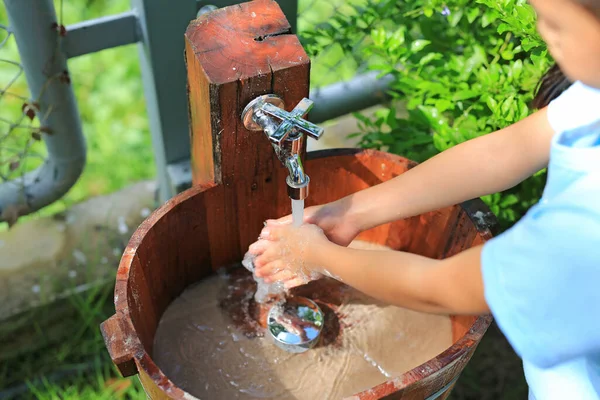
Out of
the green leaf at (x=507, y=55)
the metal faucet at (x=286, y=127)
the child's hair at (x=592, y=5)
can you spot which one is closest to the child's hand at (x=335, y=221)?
the metal faucet at (x=286, y=127)

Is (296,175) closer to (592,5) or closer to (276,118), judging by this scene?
(276,118)

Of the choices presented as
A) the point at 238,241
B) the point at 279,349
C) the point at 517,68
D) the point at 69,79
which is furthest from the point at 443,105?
the point at 69,79

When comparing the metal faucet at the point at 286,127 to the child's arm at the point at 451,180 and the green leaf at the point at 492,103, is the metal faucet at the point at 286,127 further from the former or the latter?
the green leaf at the point at 492,103

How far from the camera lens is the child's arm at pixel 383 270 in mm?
1049

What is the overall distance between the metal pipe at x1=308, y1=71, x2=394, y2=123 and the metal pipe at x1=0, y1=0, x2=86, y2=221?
765 mm

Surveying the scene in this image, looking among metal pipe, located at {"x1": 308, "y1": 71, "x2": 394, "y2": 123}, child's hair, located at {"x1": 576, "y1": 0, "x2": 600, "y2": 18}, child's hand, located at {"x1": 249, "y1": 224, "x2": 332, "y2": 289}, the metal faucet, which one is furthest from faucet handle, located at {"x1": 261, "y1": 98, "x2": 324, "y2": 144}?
metal pipe, located at {"x1": 308, "y1": 71, "x2": 394, "y2": 123}

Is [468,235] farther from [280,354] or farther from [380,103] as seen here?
[380,103]

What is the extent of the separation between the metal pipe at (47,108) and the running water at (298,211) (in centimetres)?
77

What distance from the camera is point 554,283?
91 cm

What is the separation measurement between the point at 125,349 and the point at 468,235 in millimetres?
773

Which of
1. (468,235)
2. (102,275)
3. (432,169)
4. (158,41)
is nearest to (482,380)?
(468,235)

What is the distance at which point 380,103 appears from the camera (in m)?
2.32

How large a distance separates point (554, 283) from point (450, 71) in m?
0.98

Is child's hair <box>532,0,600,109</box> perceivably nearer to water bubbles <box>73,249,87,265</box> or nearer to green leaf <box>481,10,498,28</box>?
green leaf <box>481,10,498,28</box>
